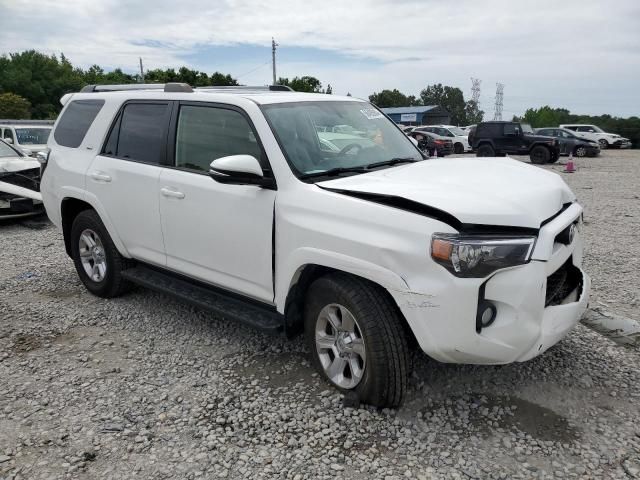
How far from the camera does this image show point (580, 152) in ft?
83.1

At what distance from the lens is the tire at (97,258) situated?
484cm

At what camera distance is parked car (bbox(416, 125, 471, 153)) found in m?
27.5

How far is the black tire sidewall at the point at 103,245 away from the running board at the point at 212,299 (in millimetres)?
288

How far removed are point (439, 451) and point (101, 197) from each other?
3.48m

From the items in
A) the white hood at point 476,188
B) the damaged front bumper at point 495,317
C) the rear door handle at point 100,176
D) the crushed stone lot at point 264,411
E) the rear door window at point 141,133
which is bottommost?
the crushed stone lot at point 264,411

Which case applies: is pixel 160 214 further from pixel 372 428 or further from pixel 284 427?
pixel 372 428

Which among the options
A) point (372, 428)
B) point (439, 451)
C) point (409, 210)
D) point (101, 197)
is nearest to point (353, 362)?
point (372, 428)

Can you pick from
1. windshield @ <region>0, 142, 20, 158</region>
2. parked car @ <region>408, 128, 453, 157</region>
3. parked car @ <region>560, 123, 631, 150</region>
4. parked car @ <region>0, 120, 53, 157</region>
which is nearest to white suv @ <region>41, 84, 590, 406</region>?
windshield @ <region>0, 142, 20, 158</region>

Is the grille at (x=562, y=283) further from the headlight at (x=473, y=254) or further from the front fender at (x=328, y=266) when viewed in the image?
the front fender at (x=328, y=266)

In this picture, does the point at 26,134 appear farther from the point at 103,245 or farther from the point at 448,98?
the point at 448,98

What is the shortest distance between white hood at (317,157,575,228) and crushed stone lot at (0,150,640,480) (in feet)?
3.86

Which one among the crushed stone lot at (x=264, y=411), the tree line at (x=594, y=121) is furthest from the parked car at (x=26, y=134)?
the tree line at (x=594, y=121)

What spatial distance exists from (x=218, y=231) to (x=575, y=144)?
25593mm

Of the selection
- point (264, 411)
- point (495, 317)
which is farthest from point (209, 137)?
point (495, 317)
